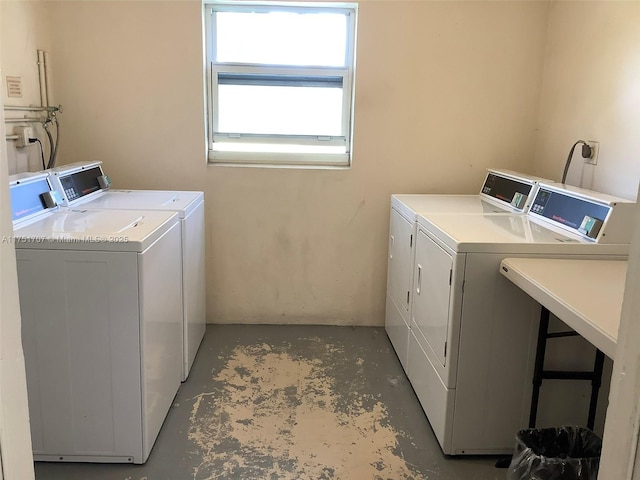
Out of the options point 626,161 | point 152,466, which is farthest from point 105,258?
point 626,161

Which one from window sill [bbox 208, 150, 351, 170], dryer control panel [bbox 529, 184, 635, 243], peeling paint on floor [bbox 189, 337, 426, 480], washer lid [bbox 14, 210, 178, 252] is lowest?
peeling paint on floor [bbox 189, 337, 426, 480]

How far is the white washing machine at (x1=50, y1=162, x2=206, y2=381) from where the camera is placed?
2887 mm

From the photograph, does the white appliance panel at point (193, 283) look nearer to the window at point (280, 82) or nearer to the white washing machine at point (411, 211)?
the window at point (280, 82)

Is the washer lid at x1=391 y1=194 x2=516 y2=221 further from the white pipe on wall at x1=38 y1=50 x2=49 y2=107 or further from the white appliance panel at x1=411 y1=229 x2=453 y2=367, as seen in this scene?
the white pipe on wall at x1=38 y1=50 x2=49 y2=107

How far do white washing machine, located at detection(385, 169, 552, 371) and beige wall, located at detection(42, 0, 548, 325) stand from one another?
21cm

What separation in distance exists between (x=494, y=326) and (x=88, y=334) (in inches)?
65.6

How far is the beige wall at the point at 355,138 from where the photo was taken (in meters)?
3.51

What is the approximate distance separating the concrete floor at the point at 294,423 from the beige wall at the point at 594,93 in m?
1.53

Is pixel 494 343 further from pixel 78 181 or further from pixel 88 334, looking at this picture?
pixel 78 181

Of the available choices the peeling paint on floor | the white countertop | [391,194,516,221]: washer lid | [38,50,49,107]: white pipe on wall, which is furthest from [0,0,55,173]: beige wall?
the white countertop

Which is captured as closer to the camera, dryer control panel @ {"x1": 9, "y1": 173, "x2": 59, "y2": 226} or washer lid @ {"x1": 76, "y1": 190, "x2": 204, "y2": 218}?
dryer control panel @ {"x1": 9, "y1": 173, "x2": 59, "y2": 226}

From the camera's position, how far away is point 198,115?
142 inches

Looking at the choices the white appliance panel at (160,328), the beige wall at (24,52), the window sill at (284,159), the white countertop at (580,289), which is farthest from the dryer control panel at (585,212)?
the beige wall at (24,52)

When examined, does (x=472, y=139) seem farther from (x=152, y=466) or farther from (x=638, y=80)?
(x=152, y=466)
